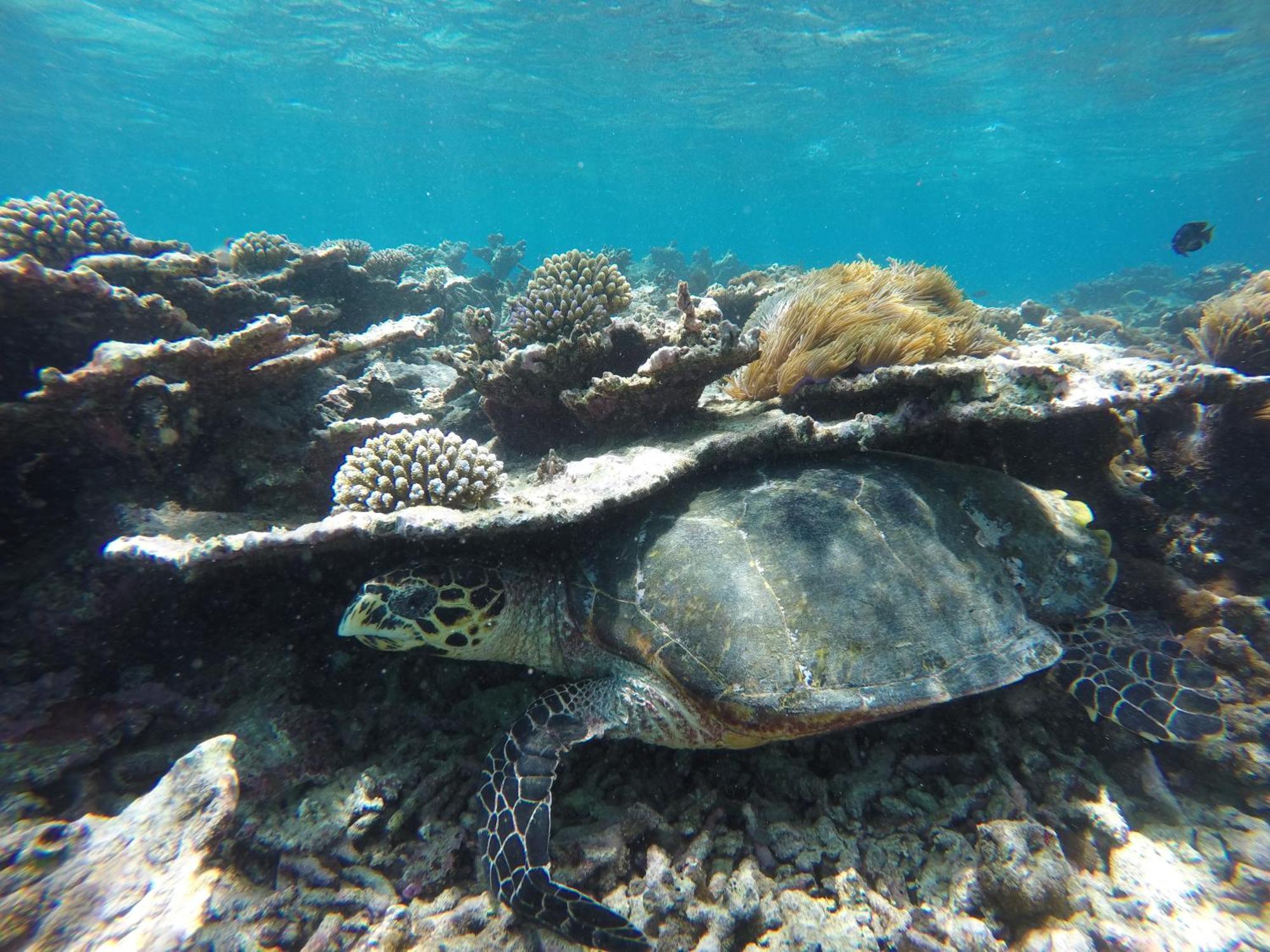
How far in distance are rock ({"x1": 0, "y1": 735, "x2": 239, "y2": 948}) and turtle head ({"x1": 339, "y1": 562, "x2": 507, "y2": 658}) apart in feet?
2.74

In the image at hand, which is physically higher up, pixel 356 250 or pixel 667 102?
pixel 667 102

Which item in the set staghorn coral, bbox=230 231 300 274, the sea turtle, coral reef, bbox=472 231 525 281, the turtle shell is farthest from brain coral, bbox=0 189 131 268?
coral reef, bbox=472 231 525 281

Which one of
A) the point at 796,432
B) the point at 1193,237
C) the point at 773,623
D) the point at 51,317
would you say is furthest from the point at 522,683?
the point at 1193,237

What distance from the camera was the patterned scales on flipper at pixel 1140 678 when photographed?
2828 mm

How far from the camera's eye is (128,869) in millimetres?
2119

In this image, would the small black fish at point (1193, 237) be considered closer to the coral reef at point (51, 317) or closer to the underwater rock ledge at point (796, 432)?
the underwater rock ledge at point (796, 432)

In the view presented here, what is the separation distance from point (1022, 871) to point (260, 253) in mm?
10432

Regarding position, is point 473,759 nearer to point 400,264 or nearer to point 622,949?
point 622,949

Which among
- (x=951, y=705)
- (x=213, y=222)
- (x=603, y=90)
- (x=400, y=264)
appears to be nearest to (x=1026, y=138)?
(x=603, y=90)

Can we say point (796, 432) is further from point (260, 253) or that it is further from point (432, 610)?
point (260, 253)

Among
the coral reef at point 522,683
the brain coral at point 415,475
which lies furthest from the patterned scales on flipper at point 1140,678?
the brain coral at point 415,475

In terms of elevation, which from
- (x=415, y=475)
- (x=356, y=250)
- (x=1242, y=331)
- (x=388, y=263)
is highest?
(x=356, y=250)

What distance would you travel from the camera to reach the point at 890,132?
1722 inches

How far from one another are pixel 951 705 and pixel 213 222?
140 metres
